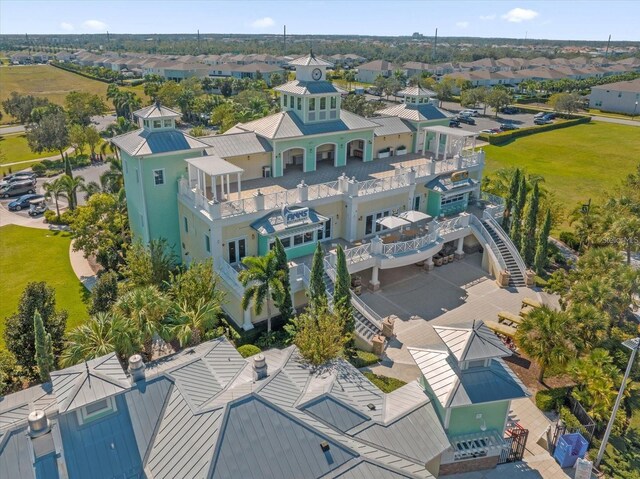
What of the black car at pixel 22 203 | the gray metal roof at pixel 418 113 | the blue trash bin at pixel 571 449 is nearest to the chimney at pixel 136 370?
the blue trash bin at pixel 571 449

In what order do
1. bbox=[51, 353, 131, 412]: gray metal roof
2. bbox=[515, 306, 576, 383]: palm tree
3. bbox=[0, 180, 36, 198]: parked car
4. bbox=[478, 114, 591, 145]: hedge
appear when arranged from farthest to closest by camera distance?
bbox=[478, 114, 591, 145]: hedge
bbox=[0, 180, 36, 198]: parked car
bbox=[515, 306, 576, 383]: palm tree
bbox=[51, 353, 131, 412]: gray metal roof

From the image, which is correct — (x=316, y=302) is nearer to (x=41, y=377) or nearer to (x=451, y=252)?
(x=41, y=377)

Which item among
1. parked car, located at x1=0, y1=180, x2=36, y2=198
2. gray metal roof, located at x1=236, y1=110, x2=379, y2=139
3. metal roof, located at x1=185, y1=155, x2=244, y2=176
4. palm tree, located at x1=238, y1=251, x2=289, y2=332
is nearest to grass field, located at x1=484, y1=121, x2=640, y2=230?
gray metal roof, located at x1=236, y1=110, x2=379, y2=139

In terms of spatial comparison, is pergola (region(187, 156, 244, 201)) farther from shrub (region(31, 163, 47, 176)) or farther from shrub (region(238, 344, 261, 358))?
shrub (region(31, 163, 47, 176))

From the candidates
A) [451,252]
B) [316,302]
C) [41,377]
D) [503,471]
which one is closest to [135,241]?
[41,377]

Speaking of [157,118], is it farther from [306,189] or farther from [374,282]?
Answer: [374,282]

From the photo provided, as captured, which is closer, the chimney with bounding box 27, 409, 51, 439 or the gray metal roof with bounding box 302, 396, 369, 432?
the chimney with bounding box 27, 409, 51, 439
